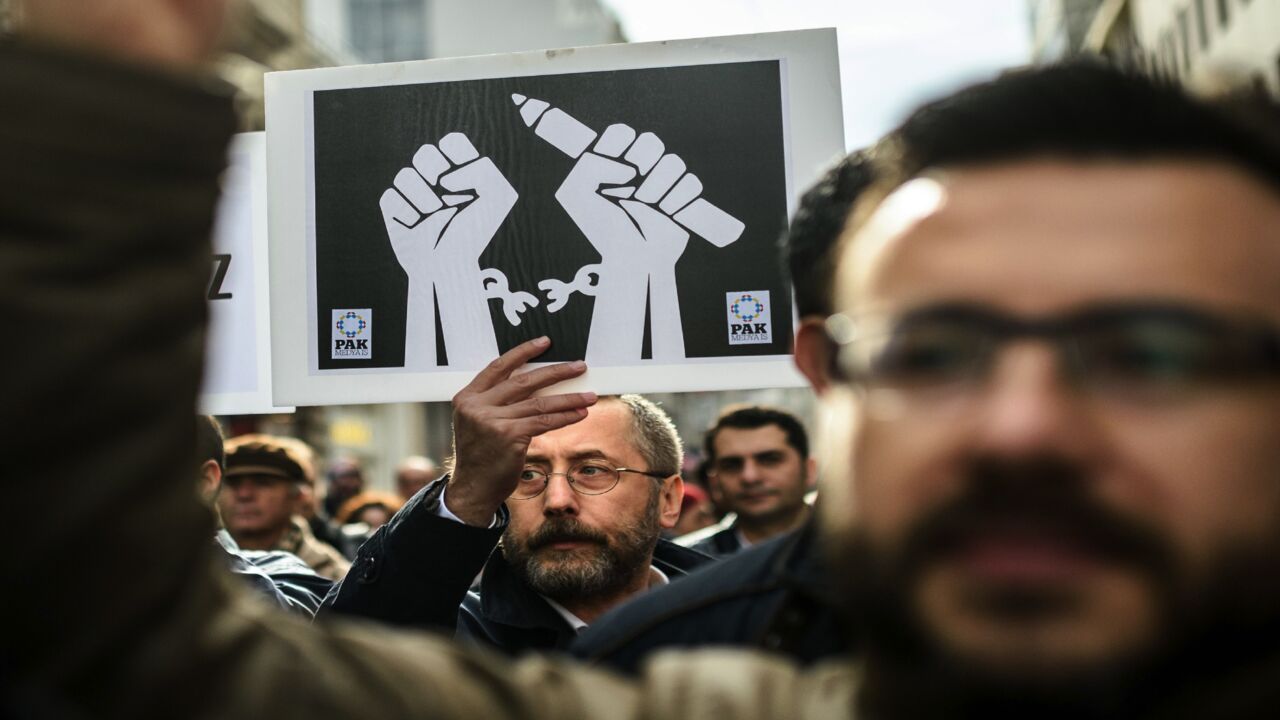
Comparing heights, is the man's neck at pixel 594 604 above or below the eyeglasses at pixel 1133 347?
below

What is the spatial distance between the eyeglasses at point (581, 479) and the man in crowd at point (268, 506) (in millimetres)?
2321

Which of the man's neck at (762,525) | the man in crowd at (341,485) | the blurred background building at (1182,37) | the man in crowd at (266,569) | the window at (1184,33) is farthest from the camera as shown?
the window at (1184,33)

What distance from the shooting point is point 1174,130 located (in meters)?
1.20

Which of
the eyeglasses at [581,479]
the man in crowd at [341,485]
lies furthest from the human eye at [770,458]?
the man in crowd at [341,485]

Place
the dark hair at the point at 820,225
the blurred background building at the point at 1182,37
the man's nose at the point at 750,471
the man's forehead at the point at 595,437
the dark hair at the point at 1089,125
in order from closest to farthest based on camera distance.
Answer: the dark hair at the point at 1089,125 → the blurred background building at the point at 1182,37 → the dark hair at the point at 820,225 → the man's forehead at the point at 595,437 → the man's nose at the point at 750,471

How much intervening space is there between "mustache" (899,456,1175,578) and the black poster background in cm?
161

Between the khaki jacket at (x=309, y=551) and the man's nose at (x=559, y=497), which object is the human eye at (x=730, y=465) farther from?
the man's nose at (x=559, y=497)

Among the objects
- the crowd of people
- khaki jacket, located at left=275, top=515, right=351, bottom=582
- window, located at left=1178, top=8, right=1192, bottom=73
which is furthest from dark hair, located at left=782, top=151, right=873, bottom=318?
window, located at left=1178, top=8, right=1192, bottom=73

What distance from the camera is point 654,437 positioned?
4008 millimetres

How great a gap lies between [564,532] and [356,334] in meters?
1.12

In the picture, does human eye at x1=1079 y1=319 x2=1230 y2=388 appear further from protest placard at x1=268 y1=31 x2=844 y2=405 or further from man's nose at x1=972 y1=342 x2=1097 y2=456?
protest placard at x1=268 y1=31 x2=844 y2=405

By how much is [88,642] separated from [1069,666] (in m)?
0.70

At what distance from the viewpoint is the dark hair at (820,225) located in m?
1.86

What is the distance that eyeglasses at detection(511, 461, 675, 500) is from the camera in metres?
3.74
